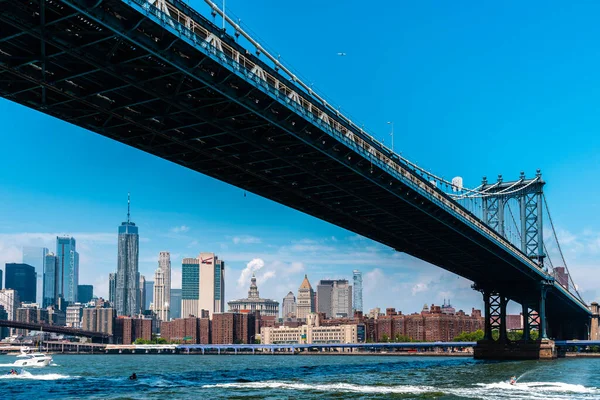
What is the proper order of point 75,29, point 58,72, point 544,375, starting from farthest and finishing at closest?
point 544,375 < point 58,72 < point 75,29

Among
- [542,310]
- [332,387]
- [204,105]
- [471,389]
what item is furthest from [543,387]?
[542,310]

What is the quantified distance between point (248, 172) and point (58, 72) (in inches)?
818

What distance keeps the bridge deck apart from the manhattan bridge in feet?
0.25

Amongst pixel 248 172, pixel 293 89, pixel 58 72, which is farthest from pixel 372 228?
pixel 58 72

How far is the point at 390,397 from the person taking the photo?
53.0 meters

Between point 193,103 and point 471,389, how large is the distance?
3355 centimetres

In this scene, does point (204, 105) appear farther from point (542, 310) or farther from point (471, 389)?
point (542, 310)

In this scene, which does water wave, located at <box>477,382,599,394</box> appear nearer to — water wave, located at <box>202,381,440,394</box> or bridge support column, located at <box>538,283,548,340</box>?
water wave, located at <box>202,381,440,394</box>

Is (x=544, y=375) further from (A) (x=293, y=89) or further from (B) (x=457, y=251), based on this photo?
(A) (x=293, y=89)

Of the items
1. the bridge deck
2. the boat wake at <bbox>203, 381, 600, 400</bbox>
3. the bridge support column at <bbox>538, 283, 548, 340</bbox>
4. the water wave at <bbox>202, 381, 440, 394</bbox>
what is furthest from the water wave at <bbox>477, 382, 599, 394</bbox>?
the bridge support column at <bbox>538, 283, 548, 340</bbox>

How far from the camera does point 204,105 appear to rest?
1630 inches

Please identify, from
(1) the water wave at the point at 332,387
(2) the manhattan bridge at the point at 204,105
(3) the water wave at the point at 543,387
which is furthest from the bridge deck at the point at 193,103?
(3) the water wave at the point at 543,387

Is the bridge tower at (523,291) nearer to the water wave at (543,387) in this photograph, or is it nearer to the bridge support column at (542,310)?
the bridge support column at (542,310)

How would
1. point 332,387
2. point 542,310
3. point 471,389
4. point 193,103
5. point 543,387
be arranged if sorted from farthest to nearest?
point 542,310, point 332,387, point 543,387, point 471,389, point 193,103
